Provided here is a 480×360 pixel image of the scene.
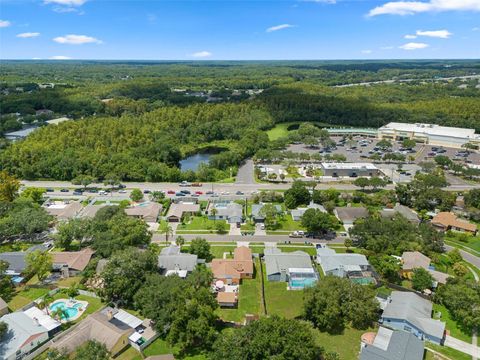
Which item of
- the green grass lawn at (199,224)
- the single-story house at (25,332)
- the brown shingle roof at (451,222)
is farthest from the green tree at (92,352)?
the brown shingle roof at (451,222)

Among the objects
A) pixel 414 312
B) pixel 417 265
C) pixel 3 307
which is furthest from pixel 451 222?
pixel 3 307

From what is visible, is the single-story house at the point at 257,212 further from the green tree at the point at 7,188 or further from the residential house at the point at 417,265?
the green tree at the point at 7,188

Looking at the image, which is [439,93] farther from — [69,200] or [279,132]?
[69,200]

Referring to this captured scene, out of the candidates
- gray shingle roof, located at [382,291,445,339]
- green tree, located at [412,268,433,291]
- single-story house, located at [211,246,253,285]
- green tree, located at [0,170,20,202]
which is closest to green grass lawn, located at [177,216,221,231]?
single-story house, located at [211,246,253,285]

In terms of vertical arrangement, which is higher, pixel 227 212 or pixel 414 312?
pixel 227 212

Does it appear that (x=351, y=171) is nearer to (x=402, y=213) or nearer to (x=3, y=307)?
(x=402, y=213)

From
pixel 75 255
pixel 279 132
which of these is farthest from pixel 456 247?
pixel 279 132
